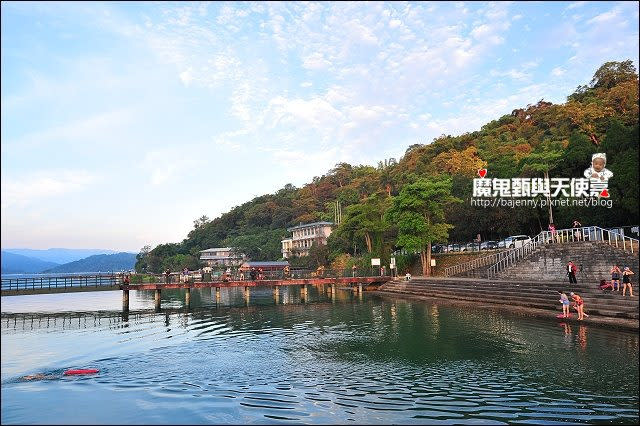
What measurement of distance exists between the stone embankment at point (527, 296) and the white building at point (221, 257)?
224 feet

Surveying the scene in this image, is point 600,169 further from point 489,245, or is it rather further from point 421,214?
point 421,214

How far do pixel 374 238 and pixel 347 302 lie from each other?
16.4m

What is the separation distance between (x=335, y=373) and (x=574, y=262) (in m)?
20.5

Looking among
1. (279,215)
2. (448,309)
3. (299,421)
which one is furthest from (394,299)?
(279,215)

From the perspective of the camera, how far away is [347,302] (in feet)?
126

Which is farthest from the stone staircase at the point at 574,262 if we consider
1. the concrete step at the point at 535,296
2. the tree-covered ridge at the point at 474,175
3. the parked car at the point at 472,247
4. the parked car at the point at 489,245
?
the parked car at the point at 472,247

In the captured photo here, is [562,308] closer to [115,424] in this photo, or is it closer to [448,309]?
[448,309]

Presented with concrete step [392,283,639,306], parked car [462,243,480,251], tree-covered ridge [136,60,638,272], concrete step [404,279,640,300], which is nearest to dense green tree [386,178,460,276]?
tree-covered ridge [136,60,638,272]

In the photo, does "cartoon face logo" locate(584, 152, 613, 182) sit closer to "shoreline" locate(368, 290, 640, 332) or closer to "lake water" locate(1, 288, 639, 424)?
"shoreline" locate(368, 290, 640, 332)

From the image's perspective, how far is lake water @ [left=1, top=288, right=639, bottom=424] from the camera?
33.8ft

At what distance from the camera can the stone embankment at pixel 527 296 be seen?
19.8 meters

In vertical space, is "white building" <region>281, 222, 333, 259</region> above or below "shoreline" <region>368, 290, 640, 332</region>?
above

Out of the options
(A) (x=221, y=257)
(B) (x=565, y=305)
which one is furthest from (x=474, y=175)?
(A) (x=221, y=257)

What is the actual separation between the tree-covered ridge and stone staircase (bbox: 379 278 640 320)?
6695mm
